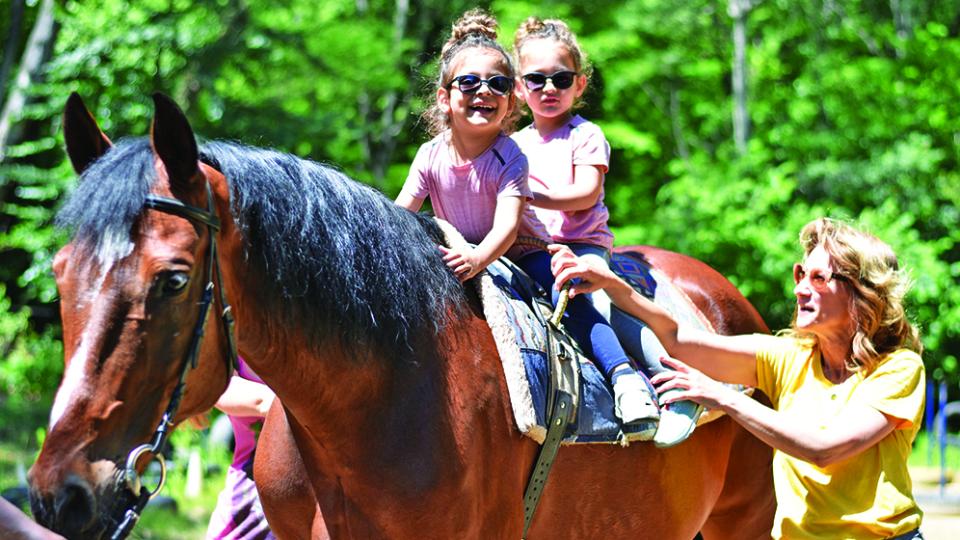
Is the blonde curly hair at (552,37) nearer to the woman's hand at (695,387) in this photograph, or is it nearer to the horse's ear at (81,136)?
the woman's hand at (695,387)

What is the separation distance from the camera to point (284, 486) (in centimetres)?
328

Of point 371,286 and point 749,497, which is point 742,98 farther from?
point 371,286

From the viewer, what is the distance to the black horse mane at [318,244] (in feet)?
8.48

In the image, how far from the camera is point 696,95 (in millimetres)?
19703

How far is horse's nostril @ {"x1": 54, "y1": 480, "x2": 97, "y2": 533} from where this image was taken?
90.7 inches

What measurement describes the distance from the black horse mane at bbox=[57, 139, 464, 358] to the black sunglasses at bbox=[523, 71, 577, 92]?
0.99 metres

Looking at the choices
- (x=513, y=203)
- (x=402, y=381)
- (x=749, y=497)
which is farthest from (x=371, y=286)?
(x=749, y=497)

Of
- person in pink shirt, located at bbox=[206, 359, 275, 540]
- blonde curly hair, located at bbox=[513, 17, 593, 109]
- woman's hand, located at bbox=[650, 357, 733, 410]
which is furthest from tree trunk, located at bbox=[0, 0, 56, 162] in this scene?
woman's hand, located at bbox=[650, 357, 733, 410]

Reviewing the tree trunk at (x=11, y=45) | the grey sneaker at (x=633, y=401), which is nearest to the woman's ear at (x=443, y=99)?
the grey sneaker at (x=633, y=401)

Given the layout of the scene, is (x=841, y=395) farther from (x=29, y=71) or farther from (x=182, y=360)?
(x=29, y=71)

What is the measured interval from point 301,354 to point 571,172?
4.71 ft

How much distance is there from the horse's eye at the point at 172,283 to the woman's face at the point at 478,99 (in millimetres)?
1347

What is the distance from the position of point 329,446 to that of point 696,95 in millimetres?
17577

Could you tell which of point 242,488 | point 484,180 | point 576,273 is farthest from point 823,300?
point 242,488
